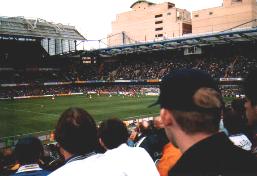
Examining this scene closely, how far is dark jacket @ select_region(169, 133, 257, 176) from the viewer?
77.4 inches

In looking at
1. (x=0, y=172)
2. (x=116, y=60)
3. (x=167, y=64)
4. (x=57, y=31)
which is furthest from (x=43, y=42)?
(x=0, y=172)

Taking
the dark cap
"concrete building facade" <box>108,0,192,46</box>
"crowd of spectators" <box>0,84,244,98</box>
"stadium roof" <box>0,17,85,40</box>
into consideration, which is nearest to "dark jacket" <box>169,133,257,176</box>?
the dark cap

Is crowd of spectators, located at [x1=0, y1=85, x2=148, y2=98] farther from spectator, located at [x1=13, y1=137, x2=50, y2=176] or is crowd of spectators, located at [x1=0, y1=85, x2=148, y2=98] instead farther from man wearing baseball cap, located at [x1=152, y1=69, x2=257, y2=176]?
man wearing baseball cap, located at [x1=152, y1=69, x2=257, y2=176]

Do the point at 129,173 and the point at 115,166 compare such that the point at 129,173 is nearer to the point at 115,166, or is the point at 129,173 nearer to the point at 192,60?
the point at 115,166

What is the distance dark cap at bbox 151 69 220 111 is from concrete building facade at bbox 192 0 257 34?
92412mm

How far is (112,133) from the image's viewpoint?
14.2ft

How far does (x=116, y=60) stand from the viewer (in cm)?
8638

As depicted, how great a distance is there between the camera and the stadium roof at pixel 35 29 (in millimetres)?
69881

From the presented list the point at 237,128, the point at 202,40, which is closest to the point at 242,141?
the point at 237,128

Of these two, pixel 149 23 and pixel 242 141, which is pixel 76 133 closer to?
pixel 242 141

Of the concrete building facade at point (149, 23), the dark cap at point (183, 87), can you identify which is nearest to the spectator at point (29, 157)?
the dark cap at point (183, 87)

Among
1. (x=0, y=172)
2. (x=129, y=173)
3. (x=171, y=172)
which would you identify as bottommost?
(x=0, y=172)

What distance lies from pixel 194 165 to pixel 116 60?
8482 cm

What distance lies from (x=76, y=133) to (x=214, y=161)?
152 centimetres
